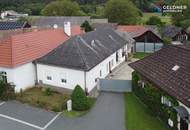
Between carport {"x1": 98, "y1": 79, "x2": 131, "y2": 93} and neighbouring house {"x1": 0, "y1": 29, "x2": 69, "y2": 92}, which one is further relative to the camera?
carport {"x1": 98, "y1": 79, "x2": 131, "y2": 93}

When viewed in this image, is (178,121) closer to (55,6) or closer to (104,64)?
(104,64)

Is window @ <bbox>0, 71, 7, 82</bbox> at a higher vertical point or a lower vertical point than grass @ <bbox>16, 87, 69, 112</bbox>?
higher

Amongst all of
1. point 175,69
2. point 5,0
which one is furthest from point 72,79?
point 5,0

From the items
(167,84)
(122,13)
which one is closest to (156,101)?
(167,84)

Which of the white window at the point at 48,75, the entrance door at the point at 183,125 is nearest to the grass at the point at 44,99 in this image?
the white window at the point at 48,75

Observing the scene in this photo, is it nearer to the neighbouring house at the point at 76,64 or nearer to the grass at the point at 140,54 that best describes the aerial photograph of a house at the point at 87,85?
the neighbouring house at the point at 76,64

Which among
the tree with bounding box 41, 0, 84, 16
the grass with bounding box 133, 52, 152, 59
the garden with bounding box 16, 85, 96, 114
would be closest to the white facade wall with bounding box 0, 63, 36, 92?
the garden with bounding box 16, 85, 96, 114

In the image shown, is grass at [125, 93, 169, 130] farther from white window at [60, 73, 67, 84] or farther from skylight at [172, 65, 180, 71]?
white window at [60, 73, 67, 84]
